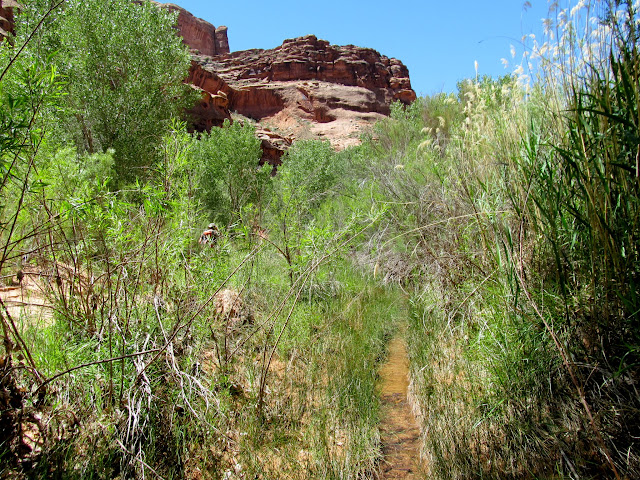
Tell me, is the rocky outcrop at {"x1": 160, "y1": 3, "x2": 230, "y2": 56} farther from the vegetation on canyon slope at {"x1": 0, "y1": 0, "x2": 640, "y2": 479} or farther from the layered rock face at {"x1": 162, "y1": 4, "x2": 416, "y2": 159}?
the vegetation on canyon slope at {"x1": 0, "y1": 0, "x2": 640, "y2": 479}

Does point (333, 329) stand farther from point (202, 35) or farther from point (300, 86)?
point (202, 35)

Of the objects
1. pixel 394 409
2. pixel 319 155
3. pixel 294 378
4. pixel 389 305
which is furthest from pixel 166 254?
pixel 319 155

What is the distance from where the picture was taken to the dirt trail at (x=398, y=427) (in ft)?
8.96

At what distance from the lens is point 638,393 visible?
191 cm

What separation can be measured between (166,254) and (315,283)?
2703mm

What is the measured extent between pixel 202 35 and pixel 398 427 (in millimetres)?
76348

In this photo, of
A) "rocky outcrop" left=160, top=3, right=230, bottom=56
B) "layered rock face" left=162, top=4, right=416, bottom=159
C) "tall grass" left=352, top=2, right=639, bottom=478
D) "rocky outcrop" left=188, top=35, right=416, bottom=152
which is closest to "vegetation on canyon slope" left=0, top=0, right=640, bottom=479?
"tall grass" left=352, top=2, right=639, bottom=478

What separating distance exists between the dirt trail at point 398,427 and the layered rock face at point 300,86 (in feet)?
110

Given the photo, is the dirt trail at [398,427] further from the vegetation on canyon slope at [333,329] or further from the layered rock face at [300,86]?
the layered rock face at [300,86]

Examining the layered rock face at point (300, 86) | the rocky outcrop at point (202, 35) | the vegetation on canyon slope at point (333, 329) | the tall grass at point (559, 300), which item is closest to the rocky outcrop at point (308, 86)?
the layered rock face at point (300, 86)

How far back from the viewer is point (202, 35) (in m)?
66.8

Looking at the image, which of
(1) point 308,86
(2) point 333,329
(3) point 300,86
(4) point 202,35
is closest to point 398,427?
(2) point 333,329

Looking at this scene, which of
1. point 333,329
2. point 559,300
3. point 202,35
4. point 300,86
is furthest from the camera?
point 202,35

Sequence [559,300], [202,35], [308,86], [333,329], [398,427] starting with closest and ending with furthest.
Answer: [559,300] → [398,427] → [333,329] → [308,86] → [202,35]
